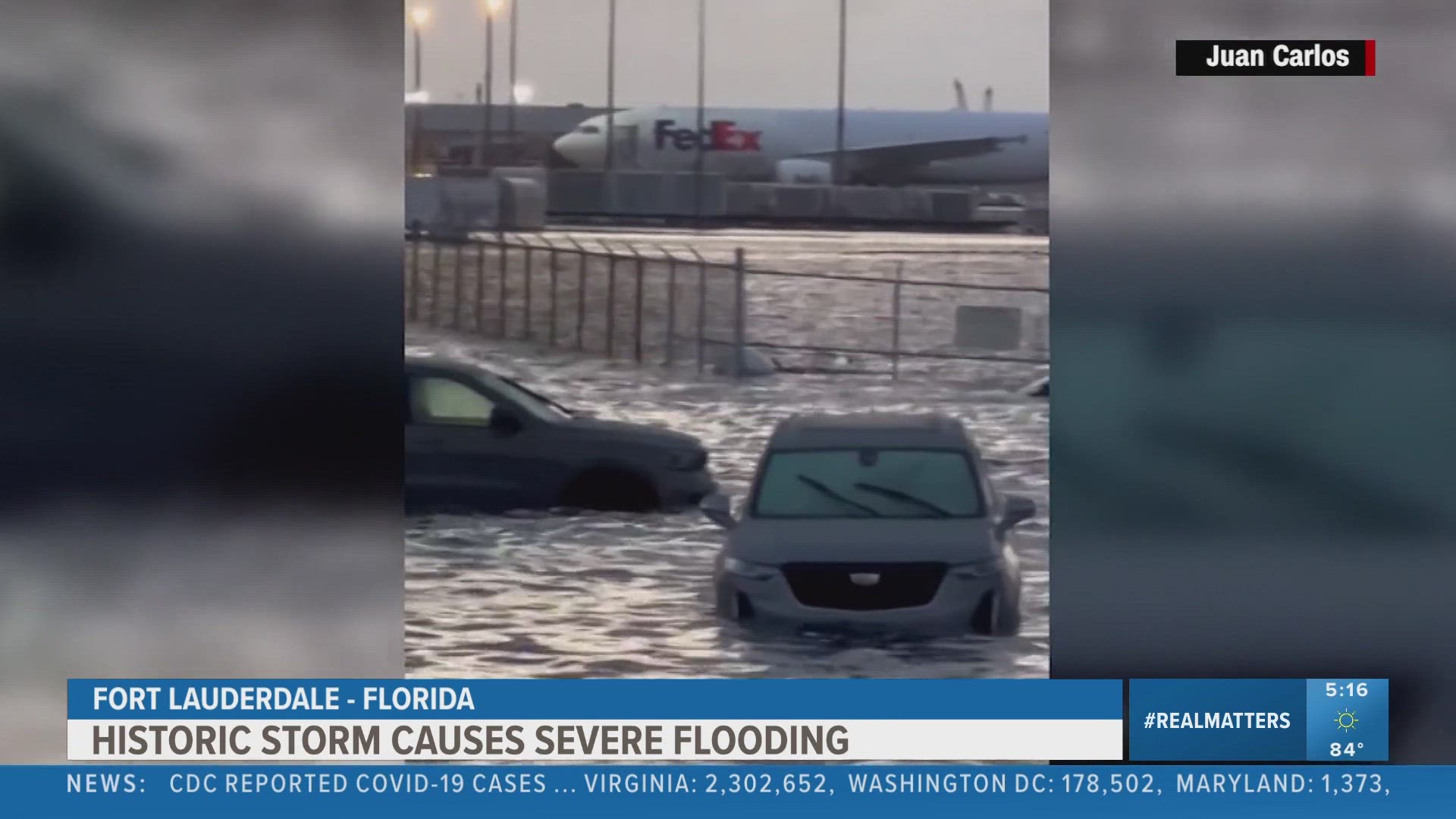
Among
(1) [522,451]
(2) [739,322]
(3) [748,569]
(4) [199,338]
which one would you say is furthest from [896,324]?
(4) [199,338]

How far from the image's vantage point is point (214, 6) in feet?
19.0

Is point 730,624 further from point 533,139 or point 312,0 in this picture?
point 312,0

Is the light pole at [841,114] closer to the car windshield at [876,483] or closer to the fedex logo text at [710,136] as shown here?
the fedex logo text at [710,136]

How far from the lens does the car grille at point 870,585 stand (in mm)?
5785

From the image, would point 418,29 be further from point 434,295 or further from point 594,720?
point 594,720

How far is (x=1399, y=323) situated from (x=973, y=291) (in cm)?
125

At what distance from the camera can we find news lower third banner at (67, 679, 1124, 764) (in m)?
5.81

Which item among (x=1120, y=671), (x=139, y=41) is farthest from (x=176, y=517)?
(x=1120, y=671)

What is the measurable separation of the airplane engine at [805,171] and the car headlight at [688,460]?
33.7 inches

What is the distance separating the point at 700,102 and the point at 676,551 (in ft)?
4.43

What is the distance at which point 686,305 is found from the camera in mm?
5945

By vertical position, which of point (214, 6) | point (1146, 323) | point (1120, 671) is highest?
point (214, 6)

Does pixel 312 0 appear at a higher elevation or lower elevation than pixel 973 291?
higher
